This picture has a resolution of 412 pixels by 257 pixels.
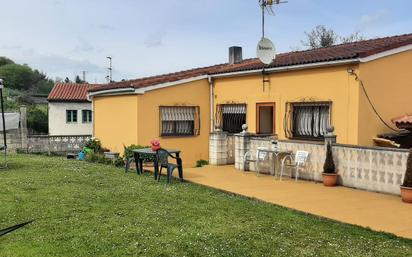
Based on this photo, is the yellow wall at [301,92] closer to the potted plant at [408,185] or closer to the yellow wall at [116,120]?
the potted plant at [408,185]

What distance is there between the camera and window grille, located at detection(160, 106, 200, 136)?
17.2 metres

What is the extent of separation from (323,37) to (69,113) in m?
28.8

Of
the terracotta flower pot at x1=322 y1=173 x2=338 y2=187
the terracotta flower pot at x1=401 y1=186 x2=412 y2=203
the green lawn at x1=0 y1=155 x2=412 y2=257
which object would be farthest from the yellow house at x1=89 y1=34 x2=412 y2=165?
the green lawn at x1=0 y1=155 x2=412 y2=257

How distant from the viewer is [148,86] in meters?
16.6

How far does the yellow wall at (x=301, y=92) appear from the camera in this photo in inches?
498

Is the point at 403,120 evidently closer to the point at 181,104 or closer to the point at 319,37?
the point at 181,104

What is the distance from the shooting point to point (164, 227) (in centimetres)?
750

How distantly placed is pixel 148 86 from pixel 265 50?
450cm

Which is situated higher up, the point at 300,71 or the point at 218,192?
the point at 300,71

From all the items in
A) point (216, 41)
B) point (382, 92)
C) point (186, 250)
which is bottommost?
point (186, 250)

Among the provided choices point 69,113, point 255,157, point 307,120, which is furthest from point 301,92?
point 69,113

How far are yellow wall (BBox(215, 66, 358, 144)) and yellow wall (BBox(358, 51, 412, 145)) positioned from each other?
13.0 inches

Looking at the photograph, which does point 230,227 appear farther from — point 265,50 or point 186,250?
point 265,50

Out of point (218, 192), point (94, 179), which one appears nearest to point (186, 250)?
point (218, 192)
